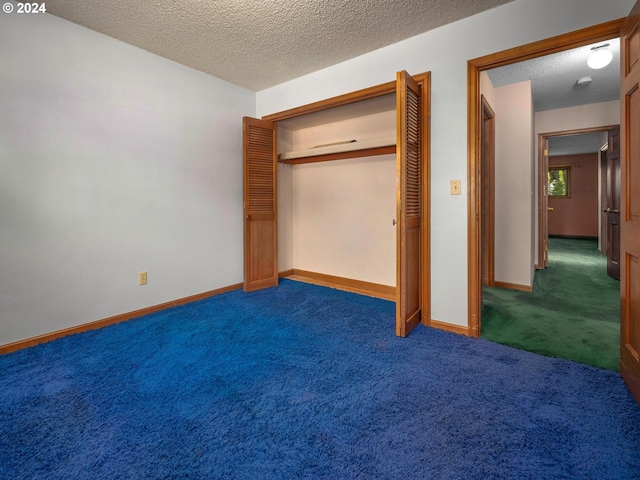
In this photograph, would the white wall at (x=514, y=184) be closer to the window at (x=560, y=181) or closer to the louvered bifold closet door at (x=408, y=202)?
the louvered bifold closet door at (x=408, y=202)

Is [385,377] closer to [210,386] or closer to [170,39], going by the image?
[210,386]

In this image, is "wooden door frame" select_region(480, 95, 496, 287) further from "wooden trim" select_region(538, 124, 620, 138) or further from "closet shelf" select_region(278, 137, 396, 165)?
"wooden trim" select_region(538, 124, 620, 138)

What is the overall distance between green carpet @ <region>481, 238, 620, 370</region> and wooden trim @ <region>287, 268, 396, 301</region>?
102cm

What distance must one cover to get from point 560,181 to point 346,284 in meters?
9.24

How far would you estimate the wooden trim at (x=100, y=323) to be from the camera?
2328 millimetres

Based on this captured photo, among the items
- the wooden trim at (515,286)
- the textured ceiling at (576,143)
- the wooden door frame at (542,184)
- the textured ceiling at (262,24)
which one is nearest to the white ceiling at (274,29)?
the textured ceiling at (262,24)

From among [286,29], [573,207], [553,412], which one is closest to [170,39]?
[286,29]

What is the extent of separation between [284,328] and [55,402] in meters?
1.48

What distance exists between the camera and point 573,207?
9531mm

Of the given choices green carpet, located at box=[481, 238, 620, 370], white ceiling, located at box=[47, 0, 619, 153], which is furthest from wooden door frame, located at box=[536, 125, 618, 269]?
white ceiling, located at box=[47, 0, 619, 153]

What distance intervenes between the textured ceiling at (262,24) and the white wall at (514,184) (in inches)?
76.1

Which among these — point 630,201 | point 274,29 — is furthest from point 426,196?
point 274,29

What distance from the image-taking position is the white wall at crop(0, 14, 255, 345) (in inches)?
91.3

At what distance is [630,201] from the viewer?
1750mm
